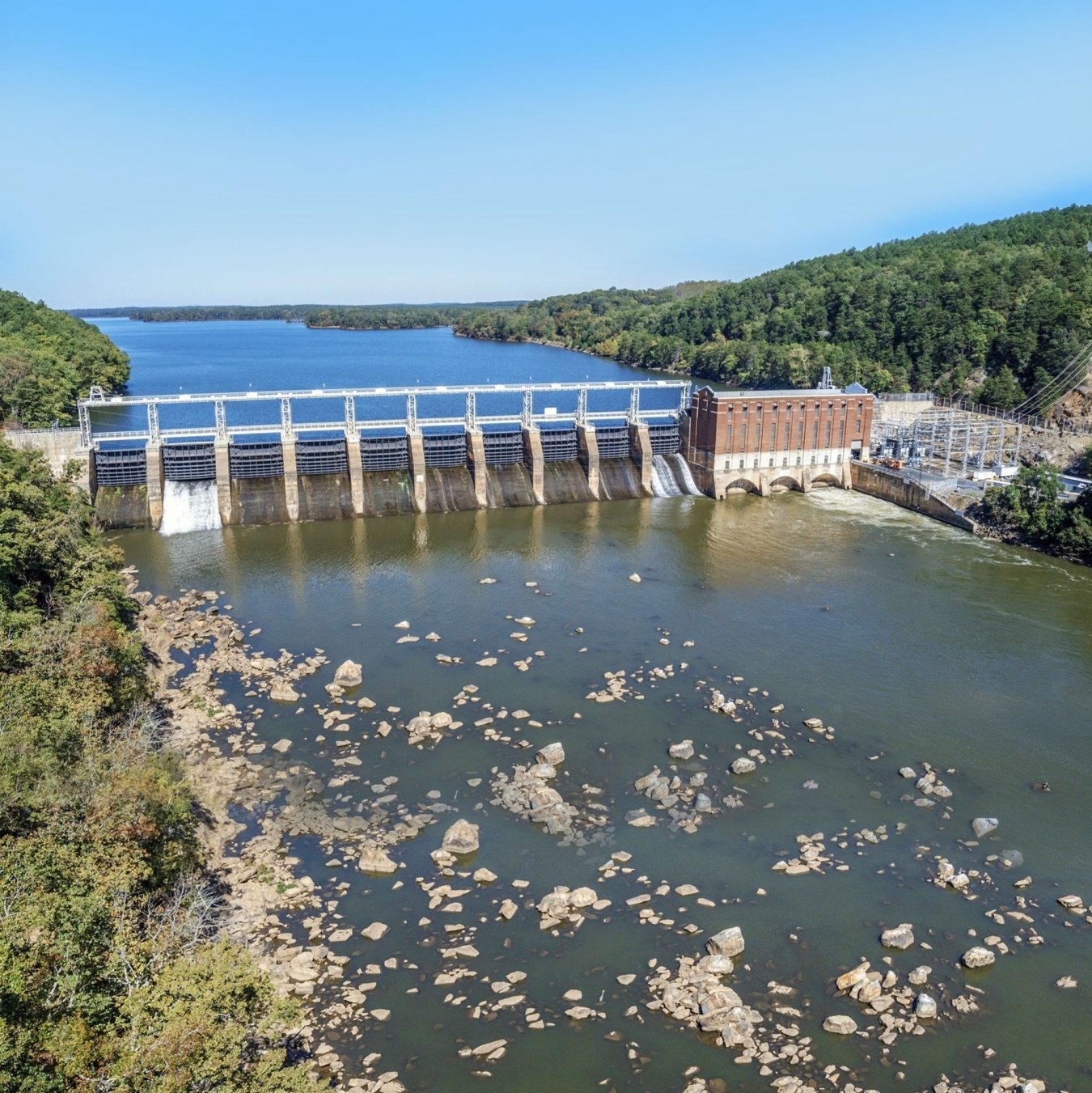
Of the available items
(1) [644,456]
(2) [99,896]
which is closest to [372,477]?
(1) [644,456]

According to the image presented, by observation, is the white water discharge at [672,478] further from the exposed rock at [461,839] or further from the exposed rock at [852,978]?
the exposed rock at [852,978]

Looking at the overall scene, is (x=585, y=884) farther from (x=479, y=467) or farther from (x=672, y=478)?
(x=672, y=478)

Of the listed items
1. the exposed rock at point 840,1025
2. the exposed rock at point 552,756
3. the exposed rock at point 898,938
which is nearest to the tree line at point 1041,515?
the exposed rock at point 898,938

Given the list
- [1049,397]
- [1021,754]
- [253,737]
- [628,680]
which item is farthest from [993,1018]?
[1049,397]

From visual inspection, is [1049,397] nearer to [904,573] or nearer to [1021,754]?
[904,573]

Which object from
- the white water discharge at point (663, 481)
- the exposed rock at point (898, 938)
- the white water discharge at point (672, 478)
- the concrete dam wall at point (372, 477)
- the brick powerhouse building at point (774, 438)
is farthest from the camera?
the white water discharge at point (672, 478)
